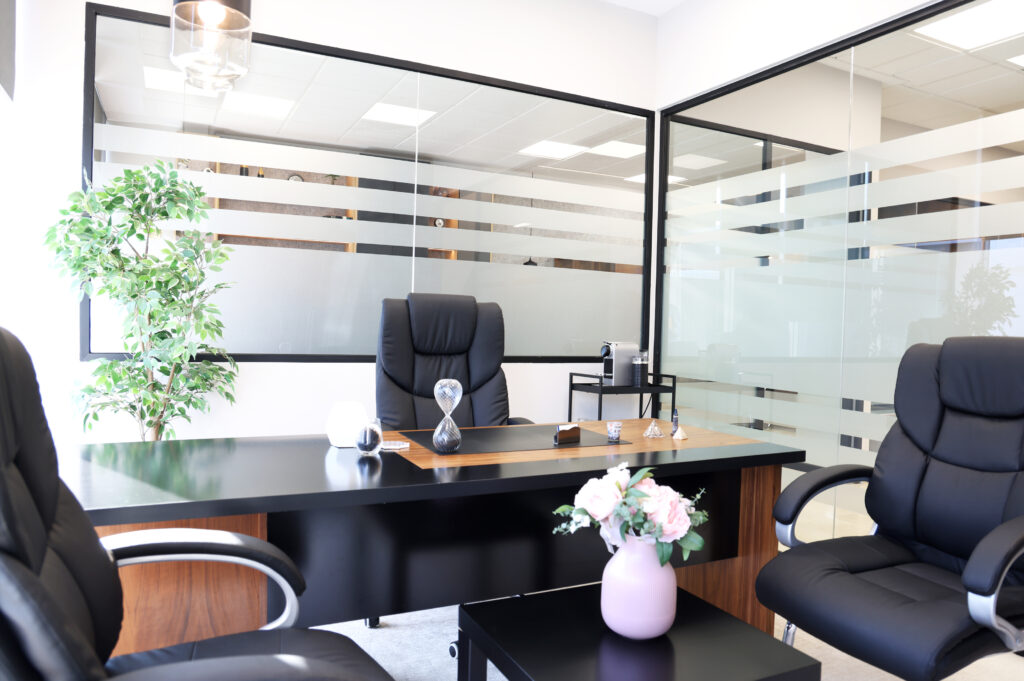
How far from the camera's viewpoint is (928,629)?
5.38 ft

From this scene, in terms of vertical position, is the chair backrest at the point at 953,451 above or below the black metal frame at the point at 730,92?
below

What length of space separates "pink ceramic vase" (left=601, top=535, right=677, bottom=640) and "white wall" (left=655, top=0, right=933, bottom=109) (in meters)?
3.12

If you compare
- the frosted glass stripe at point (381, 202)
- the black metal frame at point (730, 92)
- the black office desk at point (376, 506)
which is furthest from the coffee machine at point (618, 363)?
the black office desk at point (376, 506)

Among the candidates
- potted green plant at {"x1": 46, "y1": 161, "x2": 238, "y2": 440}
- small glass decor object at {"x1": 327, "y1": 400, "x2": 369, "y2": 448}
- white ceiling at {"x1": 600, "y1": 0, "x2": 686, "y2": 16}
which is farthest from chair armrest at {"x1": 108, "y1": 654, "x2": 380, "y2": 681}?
white ceiling at {"x1": 600, "y1": 0, "x2": 686, "y2": 16}

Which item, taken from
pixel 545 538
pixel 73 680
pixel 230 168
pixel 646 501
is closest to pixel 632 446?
pixel 545 538

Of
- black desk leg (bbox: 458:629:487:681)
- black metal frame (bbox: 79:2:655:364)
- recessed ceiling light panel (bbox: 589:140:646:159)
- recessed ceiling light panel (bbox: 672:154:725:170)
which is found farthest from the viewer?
recessed ceiling light panel (bbox: 589:140:646:159)

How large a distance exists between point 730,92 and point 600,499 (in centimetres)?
374

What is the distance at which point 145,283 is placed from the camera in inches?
119

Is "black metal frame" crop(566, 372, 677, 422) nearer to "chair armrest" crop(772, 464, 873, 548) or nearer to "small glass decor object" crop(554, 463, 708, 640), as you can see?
"chair armrest" crop(772, 464, 873, 548)

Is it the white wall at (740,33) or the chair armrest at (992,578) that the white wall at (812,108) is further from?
the chair armrest at (992,578)

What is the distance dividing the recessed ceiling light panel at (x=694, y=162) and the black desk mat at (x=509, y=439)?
2627 millimetres

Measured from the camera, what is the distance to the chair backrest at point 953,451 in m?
2.08

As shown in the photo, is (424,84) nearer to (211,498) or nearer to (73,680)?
(211,498)

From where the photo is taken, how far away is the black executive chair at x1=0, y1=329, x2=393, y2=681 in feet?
3.03
